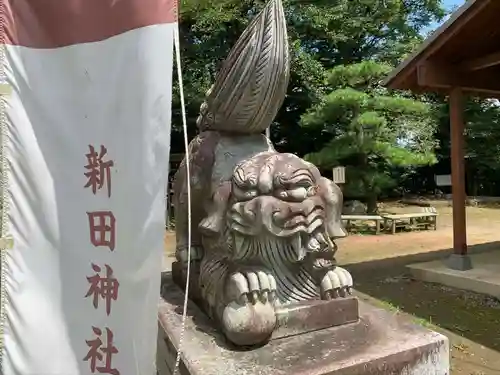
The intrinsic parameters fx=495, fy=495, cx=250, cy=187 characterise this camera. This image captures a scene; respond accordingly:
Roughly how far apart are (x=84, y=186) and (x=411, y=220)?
8.88 m

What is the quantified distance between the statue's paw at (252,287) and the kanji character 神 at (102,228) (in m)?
0.70

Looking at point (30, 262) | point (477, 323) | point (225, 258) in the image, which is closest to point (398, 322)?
point (225, 258)

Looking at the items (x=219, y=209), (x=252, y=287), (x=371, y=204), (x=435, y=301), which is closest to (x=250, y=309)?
(x=252, y=287)

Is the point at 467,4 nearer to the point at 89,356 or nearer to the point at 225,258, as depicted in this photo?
the point at 225,258

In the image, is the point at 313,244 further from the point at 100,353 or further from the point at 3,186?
the point at 3,186

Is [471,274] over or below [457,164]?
below

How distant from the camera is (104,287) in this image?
4.10 ft

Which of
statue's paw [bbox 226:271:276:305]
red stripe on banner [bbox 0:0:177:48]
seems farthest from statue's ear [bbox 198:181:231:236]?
red stripe on banner [bbox 0:0:177:48]

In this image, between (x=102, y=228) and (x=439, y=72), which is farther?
(x=439, y=72)

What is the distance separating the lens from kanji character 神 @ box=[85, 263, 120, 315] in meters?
1.24

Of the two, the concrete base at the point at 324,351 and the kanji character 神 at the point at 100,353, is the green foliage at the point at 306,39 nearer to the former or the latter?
the concrete base at the point at 324,351

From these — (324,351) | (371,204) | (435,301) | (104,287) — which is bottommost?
(435,301)

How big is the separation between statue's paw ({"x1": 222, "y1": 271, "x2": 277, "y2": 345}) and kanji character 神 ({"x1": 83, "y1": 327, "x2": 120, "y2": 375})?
605mm

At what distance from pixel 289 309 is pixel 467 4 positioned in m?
3.69
